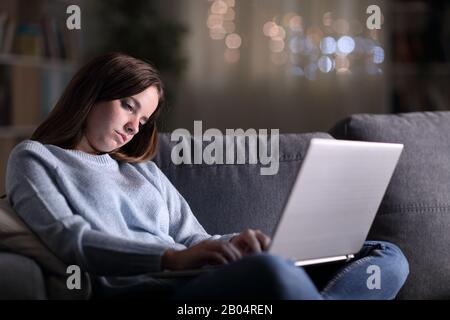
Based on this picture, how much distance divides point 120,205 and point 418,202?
79cm

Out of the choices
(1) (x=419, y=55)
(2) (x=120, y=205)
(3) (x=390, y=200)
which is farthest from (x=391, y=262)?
(1) (x=419, y=55)

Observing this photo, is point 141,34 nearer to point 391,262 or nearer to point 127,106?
point 127,106

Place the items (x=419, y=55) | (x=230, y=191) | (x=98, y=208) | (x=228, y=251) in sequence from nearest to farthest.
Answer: (x=228, y=251) → (x=98, y=208) → (x=230, y=191) → (x=419, y=55)

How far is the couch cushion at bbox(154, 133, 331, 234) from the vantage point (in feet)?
6.15

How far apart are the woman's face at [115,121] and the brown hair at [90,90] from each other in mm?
13

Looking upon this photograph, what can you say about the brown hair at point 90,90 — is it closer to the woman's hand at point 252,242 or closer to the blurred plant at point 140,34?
the woman's hand at point 252,242

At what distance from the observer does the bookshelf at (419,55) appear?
4.42 m

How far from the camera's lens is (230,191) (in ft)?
6.21

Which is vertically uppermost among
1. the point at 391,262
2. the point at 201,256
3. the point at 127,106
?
the point at 127,106

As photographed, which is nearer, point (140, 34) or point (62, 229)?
point (62, 229)

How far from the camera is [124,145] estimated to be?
182cm

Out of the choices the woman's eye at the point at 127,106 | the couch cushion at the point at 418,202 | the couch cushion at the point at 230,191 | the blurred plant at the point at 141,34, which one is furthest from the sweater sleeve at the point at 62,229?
the blurred plant at the point at 141,34
